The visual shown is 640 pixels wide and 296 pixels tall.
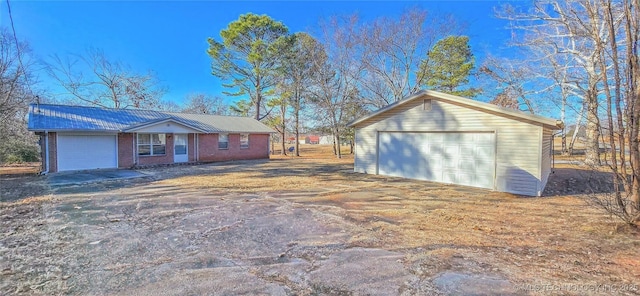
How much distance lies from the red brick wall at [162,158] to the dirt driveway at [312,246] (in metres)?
8.05

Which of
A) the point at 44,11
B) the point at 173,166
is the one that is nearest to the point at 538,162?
the point at 44,11

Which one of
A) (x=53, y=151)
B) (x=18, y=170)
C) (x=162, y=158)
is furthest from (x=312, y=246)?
(x=18, y=170)

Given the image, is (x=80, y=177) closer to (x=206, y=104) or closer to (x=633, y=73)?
(x=633, y=73)

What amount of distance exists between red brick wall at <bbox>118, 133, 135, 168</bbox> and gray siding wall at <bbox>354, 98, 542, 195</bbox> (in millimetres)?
12558

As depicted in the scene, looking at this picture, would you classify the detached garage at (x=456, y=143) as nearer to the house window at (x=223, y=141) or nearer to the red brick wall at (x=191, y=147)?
the house window at (x=223, y=141)

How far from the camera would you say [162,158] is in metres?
16.5

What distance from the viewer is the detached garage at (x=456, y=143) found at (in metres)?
8.58

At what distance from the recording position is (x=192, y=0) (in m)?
11.6

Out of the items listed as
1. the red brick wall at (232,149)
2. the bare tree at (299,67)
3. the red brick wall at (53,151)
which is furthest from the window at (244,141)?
the red brick wall at (53,151)

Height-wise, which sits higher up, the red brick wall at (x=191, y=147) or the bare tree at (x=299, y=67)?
the bare tree at (x=299, y=67)

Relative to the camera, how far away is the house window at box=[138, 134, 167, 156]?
15.8m

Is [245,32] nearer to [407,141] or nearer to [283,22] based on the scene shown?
[283,22]

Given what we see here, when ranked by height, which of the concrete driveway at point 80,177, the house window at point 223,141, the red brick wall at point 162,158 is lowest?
the concrete driveway at point 80,177

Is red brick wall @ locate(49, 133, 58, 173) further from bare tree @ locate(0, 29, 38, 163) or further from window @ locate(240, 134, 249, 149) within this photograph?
window @ locate(240, 134, 249, 149)
